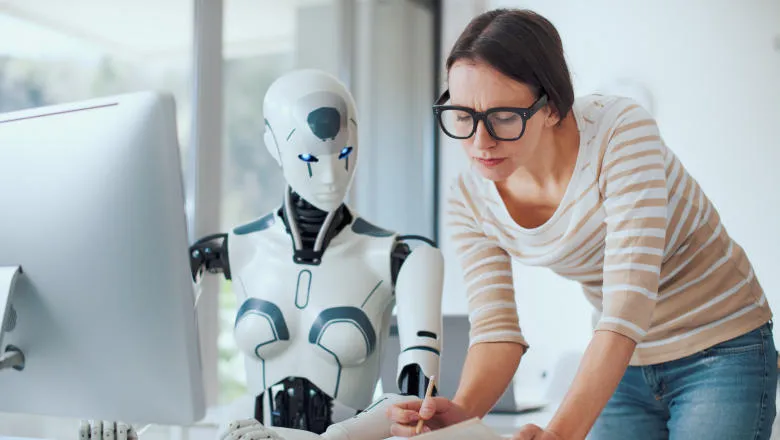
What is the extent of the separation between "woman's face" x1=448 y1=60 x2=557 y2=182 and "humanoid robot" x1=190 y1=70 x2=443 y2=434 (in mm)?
373

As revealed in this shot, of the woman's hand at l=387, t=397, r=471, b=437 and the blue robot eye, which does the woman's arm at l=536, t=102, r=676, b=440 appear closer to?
the woman's hand at l=387, t=397, r=471, b=437

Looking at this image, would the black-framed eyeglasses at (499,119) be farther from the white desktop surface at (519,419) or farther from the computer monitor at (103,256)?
the white desktop surface at (519,419)

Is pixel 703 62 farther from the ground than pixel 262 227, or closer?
farther from the ground

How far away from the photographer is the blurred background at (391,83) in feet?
7.20

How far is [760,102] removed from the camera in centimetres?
306

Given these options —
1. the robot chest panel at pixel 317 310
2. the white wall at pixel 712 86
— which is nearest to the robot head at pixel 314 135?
the robot chest panel at pixel 317 310

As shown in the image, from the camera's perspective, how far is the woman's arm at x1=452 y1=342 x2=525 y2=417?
3.49 feet

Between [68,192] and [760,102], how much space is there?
289cm

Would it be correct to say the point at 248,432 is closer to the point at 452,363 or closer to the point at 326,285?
the point at 326,285

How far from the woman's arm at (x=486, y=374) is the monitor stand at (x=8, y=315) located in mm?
535

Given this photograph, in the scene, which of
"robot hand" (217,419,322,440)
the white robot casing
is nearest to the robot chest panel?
the white robot casing

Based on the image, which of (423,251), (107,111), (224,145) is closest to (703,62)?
(224,145)

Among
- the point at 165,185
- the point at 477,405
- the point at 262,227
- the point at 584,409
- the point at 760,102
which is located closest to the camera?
the point at 165,185

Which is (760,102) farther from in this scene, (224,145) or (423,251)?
(423,251)
